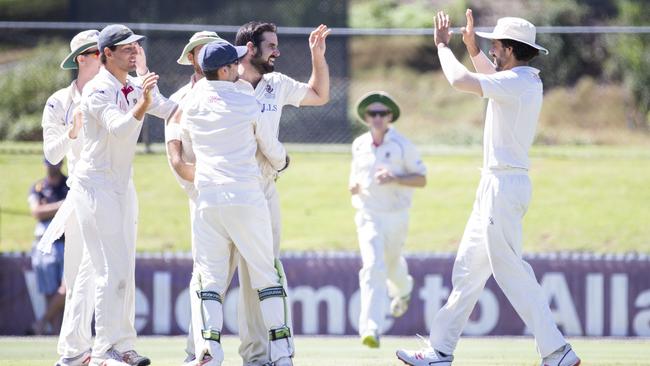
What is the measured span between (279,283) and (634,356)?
3.50 meters

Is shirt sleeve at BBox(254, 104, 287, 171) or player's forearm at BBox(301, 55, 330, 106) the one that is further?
player's forearm at BBox(301, 55, 330, 106)

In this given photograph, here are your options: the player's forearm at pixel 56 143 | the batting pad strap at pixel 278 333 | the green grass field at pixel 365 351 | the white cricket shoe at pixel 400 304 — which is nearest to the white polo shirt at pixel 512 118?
the batting pad strap at pixel 278 333

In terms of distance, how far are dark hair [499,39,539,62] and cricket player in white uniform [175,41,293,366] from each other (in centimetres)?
167

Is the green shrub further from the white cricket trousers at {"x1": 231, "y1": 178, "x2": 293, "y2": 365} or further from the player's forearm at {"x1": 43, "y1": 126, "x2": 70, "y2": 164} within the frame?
the white cricket trousers at {"x1": 231, "y1": 178, "x2": 293, "y2": 365}

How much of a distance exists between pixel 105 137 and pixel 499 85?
2.55 meters

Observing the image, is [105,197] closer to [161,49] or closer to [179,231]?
[179,231]

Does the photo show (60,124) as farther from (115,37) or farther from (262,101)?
(262,101)

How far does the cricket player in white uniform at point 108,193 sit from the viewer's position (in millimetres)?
7922

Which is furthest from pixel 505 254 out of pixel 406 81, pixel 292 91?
pixel 406 81

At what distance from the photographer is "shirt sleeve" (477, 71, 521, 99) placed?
7.79m

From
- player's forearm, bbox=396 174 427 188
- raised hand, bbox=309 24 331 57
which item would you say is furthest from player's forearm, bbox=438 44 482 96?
player's forearm, bbox=396 174 427 188

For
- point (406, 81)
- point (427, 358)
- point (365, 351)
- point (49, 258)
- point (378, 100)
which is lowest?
point (365, 351)

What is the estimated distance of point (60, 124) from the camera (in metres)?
8.45

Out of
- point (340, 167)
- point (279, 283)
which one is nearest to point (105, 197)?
point (279, 283)
